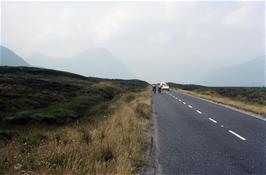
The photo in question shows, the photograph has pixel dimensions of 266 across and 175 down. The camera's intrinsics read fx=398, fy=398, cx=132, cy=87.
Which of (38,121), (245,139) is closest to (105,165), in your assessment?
(245,139)

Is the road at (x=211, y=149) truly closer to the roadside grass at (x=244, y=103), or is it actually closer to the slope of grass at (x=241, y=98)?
the roadside grass at (x=244, y=103)

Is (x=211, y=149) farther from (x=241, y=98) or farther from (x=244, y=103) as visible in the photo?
(x=241, y=98)

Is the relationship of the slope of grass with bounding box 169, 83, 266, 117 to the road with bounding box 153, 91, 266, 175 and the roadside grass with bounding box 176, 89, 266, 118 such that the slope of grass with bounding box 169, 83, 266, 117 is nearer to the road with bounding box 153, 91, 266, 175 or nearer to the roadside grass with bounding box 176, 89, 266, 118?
the roadside grass with bounding box 176, 89, 266, 118

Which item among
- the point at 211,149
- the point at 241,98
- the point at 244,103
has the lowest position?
the point at 241,98

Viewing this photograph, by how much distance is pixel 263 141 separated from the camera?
13.7m

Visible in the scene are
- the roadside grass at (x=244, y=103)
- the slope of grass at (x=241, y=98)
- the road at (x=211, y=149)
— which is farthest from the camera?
the slope of grass at (x=241, y=98)

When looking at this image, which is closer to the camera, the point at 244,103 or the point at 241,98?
the point at 244,103

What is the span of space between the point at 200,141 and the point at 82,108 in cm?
1822

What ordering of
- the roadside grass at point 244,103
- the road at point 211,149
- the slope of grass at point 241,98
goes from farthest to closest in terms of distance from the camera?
the slope of grass at point 241,98 → the roadside grass at point 244,103 → the road at point 211,149

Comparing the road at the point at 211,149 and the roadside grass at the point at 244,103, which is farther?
the roadside grass at the point at 244,103

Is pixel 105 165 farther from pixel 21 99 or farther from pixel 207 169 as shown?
pixel 21 99

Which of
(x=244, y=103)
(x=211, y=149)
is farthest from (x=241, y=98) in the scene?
(x=211, y=149)

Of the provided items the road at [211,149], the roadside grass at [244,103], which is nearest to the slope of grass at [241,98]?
the roadside grass at [244,103]

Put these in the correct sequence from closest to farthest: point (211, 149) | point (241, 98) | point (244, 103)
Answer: point (211, 149) → point (244, 103) → point (241, 98)
